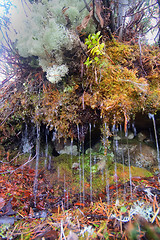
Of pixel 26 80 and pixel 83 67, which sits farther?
pixel 26 80

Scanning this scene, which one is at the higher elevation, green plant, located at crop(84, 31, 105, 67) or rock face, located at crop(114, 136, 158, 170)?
green plant, located at crop(84, 31, 105, 67)

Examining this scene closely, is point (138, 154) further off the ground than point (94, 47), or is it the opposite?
point (94, 47)

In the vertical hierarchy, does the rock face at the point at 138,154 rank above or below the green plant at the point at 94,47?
below

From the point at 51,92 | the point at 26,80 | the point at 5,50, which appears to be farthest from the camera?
Result: the point at 5,50

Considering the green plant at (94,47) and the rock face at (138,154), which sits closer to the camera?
the green plant at (94,47)

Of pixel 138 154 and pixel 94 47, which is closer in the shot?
pixel 94 47

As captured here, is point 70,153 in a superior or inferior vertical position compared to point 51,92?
inferior

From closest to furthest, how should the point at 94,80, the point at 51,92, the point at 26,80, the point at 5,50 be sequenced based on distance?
the point at 94,80 < the point at 51,92 < the point at 26,80 < the point at 5,50

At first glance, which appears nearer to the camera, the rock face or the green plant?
the green plant

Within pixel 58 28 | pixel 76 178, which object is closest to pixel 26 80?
pixel 58 28

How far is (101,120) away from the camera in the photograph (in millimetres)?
2822

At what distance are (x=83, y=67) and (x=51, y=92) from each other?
2.66 feet

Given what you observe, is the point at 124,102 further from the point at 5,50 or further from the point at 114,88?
the point at 5,50

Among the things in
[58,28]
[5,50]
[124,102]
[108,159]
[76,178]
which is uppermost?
[5,50]
